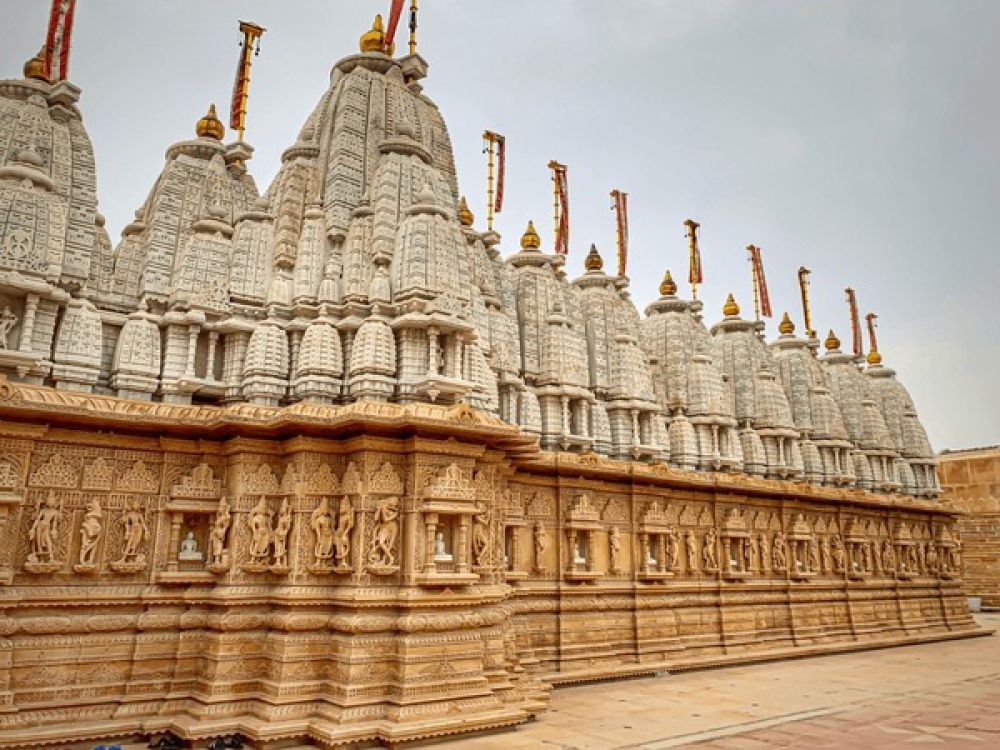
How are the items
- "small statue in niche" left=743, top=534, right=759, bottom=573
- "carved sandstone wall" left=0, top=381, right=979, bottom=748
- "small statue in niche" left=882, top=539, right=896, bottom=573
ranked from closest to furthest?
"carved sandstone wall" left=0, top=381, right=979, bottom=748
"small statue in niche" left=743, top=534, right=759, bottom=573
"small statue in niche" left=882, top=539, right=896, bottom=573

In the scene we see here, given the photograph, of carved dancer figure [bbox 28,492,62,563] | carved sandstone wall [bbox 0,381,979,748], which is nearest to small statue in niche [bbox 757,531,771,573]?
carved sandstone wall [bbox 0,381,979,748]

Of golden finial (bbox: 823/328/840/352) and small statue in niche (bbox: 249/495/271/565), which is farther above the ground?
golden finial (bbox: 823/328/840/352)

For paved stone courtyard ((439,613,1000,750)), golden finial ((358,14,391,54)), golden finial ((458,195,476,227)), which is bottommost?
paved stone courtyard ((439,613,1000,750))

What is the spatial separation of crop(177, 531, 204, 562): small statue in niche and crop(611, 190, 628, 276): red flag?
1525cm

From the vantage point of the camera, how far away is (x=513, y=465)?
1384 centimetres

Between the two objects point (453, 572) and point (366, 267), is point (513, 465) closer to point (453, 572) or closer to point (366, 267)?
point (453, 572)

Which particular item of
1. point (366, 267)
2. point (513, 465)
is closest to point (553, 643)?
point (513, 465)

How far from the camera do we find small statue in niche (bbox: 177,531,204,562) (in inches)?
423

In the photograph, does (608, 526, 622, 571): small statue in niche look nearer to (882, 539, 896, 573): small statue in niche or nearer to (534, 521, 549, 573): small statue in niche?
(534, 521, 549, 573): small statue in niche

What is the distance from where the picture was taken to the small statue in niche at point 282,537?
10.6 metres

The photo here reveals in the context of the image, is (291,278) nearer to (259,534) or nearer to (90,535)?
(259,534)

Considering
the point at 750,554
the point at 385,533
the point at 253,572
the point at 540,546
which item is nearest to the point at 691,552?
the point at 750,554

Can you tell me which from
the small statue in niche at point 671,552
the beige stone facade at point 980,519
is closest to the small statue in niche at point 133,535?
the small statue in niche at point 671,552

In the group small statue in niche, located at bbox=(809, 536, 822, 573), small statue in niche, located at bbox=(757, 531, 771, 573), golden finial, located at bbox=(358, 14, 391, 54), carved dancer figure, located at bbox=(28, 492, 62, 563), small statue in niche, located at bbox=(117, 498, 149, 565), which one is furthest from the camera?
small statue in niche, located at bbox=(809, 536, 822, 573)
